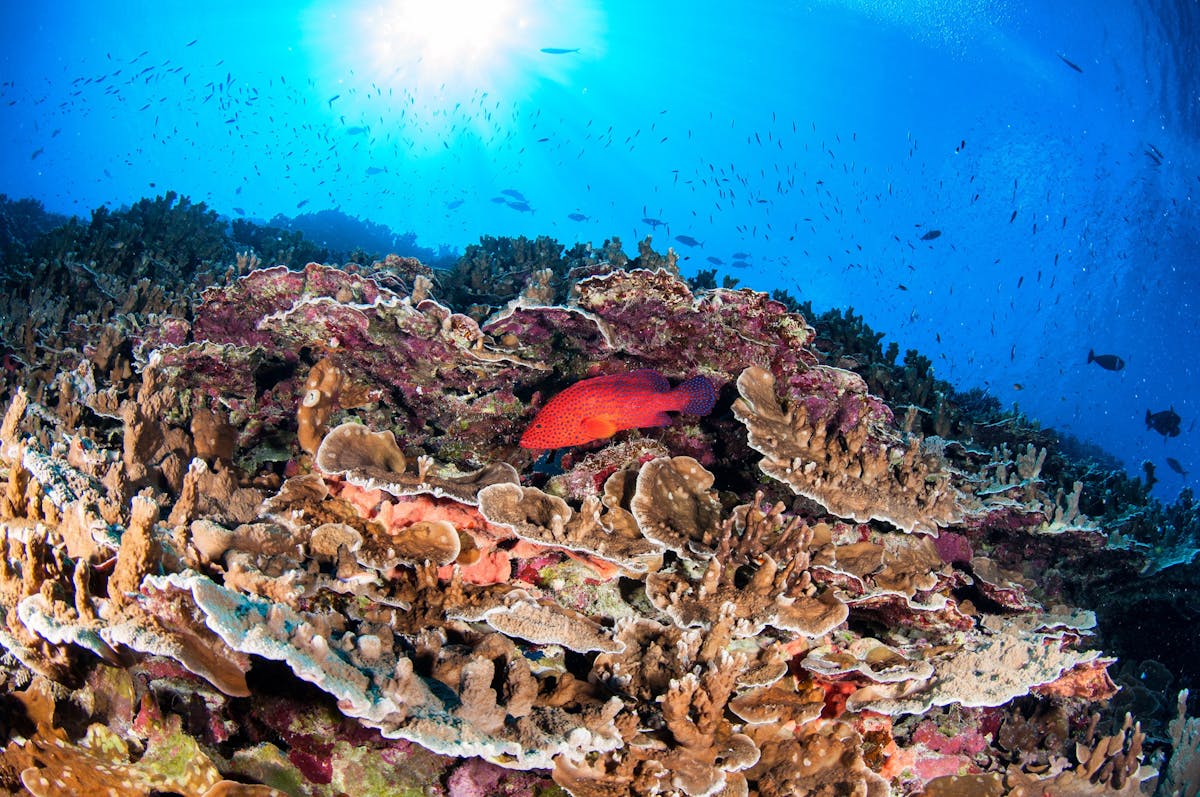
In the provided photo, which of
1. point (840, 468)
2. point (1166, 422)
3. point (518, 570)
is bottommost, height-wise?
point (1166, 422)

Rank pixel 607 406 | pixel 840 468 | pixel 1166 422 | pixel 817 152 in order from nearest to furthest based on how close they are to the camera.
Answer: pixel 607 406 → pixel 840 468 → pixel 1166 422 → pixel 817 152

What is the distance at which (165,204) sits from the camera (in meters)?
13.5

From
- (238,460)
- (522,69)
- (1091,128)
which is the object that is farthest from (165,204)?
(522,69)

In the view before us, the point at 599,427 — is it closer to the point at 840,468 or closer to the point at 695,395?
the point at 695,395

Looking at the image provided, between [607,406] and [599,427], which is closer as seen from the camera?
[607,406]

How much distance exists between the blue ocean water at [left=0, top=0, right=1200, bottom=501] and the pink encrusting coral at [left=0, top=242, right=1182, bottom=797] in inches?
822

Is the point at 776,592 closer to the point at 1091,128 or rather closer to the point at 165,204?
the point at 165,204

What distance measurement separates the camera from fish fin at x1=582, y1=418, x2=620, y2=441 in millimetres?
3441

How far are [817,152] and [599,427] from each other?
106 m

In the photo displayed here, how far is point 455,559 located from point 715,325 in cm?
232

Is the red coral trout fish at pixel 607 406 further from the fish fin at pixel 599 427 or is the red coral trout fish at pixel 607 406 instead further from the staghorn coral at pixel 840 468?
the staghorn coral at pixel 840 468

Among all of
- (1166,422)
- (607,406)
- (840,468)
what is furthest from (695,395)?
(1166,422)

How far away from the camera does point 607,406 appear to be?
3375 mm

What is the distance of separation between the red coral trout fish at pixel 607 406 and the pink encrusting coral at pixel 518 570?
0.07ft
